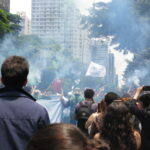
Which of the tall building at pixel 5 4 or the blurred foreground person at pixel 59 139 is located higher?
the tall building at pixel 5 4

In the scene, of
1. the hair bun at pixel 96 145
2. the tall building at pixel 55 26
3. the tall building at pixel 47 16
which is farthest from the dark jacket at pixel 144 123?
the tall building at pixel 55 26

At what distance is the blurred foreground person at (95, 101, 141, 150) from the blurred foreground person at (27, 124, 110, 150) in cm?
152

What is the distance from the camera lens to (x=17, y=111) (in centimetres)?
229

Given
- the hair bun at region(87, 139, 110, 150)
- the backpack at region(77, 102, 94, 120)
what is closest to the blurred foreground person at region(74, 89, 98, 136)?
the backpack at region(77, 102, 94, 120)

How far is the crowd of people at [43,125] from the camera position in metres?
1.27

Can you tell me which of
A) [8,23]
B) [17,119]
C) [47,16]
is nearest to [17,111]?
[17,119]

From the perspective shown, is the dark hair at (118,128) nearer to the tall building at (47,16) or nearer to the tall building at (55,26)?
the tall building at (47,16)

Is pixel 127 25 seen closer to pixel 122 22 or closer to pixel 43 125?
pixel 122 22

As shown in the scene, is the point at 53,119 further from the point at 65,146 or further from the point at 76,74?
the point at 76,74

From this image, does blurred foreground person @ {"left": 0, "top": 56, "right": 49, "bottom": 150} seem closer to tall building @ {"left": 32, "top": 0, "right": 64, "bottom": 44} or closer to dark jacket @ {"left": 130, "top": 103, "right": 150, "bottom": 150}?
dark jacket @ {"left": 130, "top": 103, "right": 150, "bottom": 150}

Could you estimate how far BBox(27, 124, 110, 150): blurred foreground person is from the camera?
1.23 m

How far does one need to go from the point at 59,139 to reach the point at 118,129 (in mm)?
1678

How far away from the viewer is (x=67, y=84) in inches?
2036

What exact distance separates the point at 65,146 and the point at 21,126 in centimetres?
108
